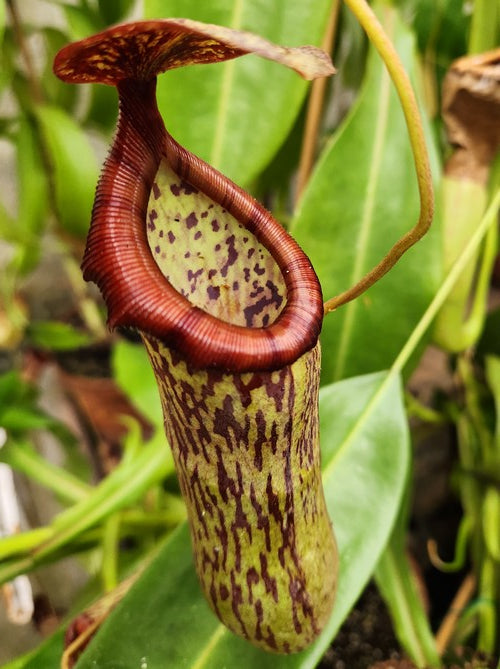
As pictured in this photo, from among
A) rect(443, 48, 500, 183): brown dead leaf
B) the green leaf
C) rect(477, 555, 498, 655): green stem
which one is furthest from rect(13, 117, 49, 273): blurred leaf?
rect(477, 555, 498, 655): green stem

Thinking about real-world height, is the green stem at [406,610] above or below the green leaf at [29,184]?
below

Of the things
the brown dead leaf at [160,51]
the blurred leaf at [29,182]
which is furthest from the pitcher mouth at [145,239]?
the blurred leaf at [29,182]

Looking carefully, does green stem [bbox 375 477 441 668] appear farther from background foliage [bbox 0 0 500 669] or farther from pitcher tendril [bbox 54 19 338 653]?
pitcher tendril [bbox 54 19 338 653]

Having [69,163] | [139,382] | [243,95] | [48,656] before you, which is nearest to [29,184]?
[69,163]

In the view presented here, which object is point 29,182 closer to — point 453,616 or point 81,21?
point 81,21

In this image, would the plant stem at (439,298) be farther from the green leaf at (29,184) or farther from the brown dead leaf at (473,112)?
the green leaf at (29,184)

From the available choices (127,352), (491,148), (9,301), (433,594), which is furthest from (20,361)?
(491,148)

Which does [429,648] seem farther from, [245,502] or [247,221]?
[247,221]
